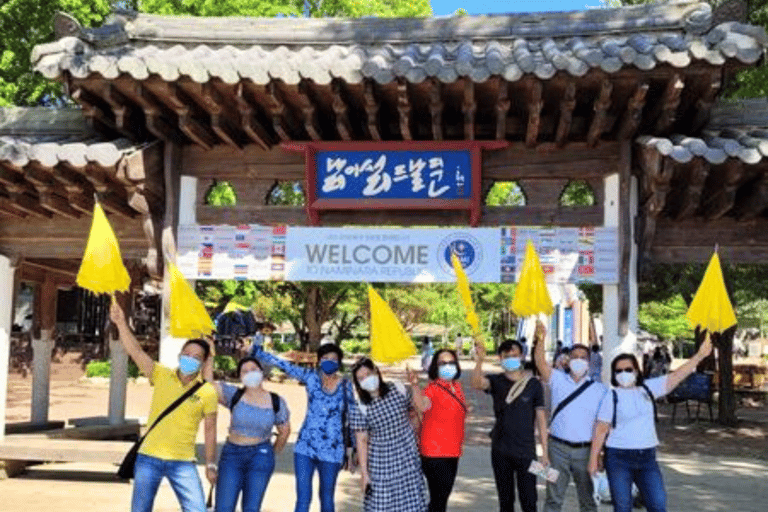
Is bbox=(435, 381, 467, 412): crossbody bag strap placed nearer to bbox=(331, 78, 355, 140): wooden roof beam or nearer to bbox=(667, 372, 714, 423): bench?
bbox=(331, 78, 355, 140): wooden roof beam

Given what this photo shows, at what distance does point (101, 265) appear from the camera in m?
6.27

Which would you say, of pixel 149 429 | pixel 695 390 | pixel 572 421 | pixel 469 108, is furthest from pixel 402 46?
pixel 695 390

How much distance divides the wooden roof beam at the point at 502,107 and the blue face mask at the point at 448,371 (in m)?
2.54

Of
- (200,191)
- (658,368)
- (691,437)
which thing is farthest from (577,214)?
(658,368)

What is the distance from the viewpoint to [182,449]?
5672 mm

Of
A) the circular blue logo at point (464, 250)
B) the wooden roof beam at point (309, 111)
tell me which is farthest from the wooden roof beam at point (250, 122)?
the circular blue logo at point (464, 250)

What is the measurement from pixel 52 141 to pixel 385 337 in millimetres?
4729

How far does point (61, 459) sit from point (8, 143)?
380 centimetres

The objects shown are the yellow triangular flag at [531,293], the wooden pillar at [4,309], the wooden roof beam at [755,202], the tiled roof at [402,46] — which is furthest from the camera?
the wooden pillar at [4,309]

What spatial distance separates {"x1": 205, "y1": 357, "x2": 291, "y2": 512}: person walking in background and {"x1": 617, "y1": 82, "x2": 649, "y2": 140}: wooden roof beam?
4.02m

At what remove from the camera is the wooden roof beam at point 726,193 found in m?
7.13

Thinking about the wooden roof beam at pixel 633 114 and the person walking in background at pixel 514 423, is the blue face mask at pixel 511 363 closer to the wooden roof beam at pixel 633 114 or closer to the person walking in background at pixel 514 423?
the person walking in background at pixel 514 423

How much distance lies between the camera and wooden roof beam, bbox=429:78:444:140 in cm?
724

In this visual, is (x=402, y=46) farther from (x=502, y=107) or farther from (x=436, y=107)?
(x=502, y=107)
